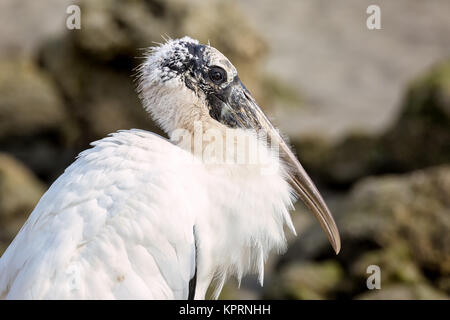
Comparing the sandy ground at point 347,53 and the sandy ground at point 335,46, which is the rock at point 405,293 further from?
the sandy ground at point 335,46

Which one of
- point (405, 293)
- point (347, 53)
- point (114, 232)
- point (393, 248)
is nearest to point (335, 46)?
point (347, 53)

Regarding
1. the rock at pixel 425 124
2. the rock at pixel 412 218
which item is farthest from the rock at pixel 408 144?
the rock at pixel 412 218

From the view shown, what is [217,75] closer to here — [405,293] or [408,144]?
[405,293]

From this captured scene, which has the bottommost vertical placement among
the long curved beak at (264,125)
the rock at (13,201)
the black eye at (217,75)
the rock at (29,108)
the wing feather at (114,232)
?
the wing feather at (114,232)

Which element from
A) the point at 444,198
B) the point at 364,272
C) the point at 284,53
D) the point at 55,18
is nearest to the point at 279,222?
the point at 364,272

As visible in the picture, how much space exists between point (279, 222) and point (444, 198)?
291 centimetres

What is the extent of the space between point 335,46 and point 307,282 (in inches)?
428

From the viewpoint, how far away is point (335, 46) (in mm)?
15922

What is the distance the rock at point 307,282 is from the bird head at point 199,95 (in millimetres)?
2203

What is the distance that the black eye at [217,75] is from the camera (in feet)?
12.3

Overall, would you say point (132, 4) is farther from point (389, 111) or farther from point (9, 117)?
point (389, 111)

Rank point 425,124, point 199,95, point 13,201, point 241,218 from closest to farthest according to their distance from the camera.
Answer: point 241,218 → point 199,95 → point 13,201 → point 425,124

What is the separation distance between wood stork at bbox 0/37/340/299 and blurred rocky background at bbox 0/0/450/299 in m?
0.52

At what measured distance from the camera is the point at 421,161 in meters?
9.58
